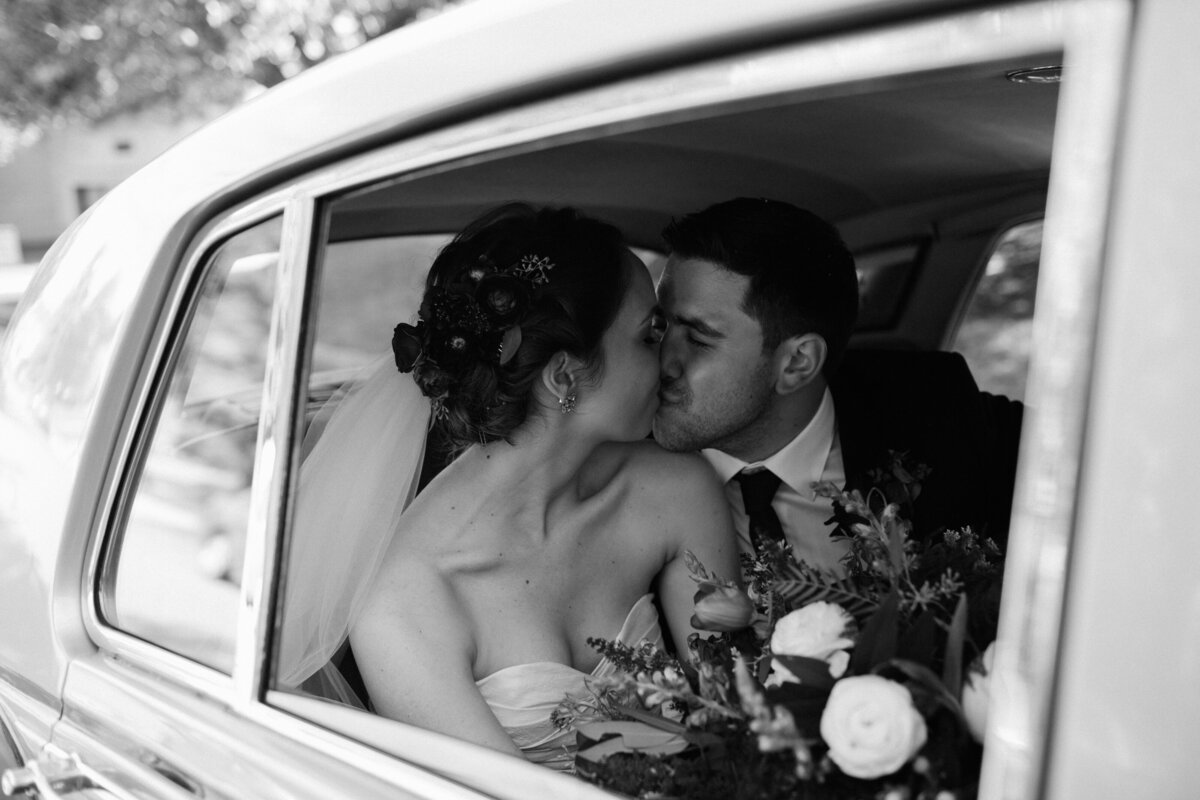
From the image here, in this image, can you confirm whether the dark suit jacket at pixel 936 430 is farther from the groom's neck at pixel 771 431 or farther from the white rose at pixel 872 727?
the white rose at pixel 872 727

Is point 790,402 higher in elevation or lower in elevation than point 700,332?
lower

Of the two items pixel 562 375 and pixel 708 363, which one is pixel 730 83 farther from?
pixel 708 363

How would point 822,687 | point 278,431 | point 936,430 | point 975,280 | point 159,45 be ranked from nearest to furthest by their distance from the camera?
point 822,687
point 278,431
point 936,430
point 975,280
point 159,45

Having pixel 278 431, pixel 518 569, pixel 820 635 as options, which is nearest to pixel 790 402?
pixel 518 569

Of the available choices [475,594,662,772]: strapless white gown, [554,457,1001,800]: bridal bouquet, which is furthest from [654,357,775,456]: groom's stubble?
[554,457,1001,800]: bridal bouquet

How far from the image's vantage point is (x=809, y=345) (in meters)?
3.00

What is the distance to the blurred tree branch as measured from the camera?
1425 centimetres

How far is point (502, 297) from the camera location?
224cm

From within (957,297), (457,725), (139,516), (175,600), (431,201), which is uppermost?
(957,297)

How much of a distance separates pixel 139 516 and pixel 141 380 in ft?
0.75

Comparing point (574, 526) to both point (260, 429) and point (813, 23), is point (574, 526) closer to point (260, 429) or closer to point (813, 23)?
point (260, 429)

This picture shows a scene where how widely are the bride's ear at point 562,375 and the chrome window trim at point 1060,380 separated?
1.58 meters

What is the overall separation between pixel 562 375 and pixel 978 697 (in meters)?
1.42

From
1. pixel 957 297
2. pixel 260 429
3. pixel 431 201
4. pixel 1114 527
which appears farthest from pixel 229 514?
pixel 957 297
